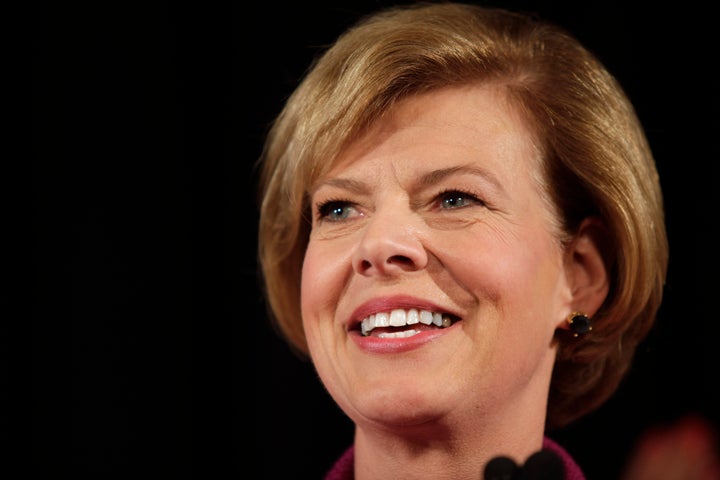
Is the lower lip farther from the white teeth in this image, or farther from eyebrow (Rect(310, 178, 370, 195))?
eyebrow (Rect(310, 178, 370, 195))

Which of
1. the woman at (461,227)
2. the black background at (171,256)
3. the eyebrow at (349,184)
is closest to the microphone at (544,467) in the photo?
the woman at (461,227)

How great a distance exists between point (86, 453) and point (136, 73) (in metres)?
0.91

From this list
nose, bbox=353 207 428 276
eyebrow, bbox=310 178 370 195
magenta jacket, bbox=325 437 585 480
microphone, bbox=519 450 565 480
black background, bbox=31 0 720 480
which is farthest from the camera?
black background, bbox=31 0 720 480

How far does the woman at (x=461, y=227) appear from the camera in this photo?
136 centimetres

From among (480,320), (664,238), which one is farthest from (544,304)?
(664,238)

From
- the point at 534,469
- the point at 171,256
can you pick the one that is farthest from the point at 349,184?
the point at 171,256

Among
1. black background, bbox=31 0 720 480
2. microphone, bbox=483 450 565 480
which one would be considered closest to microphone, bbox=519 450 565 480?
microphone, bbox=483 450 565 480

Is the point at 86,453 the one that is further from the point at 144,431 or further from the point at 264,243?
the point at 264,243

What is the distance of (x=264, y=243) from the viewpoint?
1761mm

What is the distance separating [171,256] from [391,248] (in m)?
0.96

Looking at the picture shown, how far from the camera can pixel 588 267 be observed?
61.1 inches

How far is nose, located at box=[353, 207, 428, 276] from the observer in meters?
1.34

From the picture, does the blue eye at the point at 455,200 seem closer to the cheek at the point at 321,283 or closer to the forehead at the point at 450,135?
the forehead at the point at 450,135

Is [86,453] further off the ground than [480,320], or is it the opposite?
[480,320]
